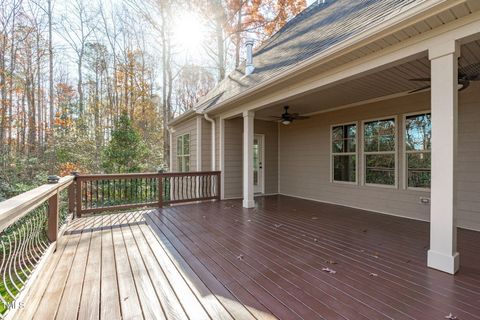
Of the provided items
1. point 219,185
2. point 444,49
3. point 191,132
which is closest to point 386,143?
point 444,49

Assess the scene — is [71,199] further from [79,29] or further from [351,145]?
[79,29]

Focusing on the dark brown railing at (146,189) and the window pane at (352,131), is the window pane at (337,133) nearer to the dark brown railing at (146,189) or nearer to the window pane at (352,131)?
the window pane at (352,131)

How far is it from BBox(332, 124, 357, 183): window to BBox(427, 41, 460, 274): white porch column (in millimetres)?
3285

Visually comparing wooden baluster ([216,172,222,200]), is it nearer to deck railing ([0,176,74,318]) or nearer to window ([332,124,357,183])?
window ([332,124,357,183])

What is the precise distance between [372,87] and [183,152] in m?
6.21

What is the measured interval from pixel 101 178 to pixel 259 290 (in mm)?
4507

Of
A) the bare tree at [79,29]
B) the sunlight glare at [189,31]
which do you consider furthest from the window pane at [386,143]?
the bare tree at [79,29]

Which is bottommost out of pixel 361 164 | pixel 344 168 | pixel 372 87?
pixel 344 168

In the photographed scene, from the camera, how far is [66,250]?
328 centimetres

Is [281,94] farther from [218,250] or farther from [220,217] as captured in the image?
[218,250]

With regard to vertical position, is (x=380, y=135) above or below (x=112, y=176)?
above

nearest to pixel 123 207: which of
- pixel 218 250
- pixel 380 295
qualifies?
pixel 218 250

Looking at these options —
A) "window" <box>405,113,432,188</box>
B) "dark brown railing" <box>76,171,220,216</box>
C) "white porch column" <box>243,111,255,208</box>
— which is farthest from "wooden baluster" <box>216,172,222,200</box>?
"window" <box>405,113,432,188</box>

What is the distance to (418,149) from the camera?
4.70 meters
